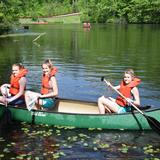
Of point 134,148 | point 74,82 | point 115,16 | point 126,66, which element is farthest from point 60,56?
point 115,16

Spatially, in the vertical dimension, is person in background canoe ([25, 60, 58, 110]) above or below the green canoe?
above

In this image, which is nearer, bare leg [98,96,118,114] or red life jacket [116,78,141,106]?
red life jacket [116,78,141,106]

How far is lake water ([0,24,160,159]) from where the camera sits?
10.8 metres

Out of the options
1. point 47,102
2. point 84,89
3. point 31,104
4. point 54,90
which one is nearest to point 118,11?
point 84,89

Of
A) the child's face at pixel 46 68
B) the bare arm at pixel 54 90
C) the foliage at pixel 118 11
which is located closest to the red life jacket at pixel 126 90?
the bare arm at pixel 54 90

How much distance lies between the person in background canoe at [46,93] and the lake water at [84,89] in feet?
2.42

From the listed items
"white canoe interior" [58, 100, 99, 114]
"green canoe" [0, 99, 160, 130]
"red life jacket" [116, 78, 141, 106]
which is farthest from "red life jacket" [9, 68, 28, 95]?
"red life jacket" [116, 78, 141, 106]

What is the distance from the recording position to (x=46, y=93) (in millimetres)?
12961

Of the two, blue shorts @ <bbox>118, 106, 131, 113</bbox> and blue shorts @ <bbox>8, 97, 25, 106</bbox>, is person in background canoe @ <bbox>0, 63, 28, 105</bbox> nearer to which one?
blue shorts @ <bbox>8, 97, 25, 106</bbox>

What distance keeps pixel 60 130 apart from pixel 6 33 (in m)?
39.2

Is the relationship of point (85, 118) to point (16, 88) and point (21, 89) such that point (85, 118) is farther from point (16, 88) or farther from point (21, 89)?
point (16, 88)

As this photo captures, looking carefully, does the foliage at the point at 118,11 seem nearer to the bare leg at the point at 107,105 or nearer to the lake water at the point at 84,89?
the lake water at the point at 84,89

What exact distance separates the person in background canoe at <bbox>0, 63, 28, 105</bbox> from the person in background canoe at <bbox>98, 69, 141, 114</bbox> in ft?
7.46

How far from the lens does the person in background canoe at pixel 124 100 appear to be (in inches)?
478
